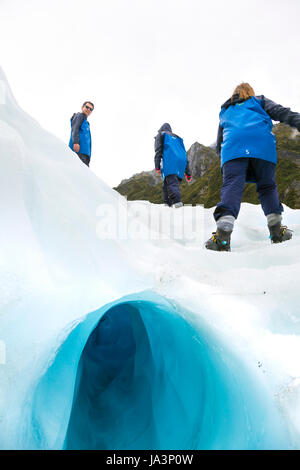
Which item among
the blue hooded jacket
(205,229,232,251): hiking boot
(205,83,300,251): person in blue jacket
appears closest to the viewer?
(205,229,232,251): hiking boot

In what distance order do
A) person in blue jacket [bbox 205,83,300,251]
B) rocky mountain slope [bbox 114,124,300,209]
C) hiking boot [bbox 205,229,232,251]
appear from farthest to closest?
rocky mountain slope [bbox 114,124,300,209]
person in blue jacket [bbox 205,83,300,251]
hiking boot [bbox 205,229,232,251]

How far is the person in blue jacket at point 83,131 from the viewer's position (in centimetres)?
485

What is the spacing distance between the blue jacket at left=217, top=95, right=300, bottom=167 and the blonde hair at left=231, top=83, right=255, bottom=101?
0.13 feet

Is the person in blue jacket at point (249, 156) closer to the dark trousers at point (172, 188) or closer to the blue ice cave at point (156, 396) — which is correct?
the blue ice cave at point (156, 396)

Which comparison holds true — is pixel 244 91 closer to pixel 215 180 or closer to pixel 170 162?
pixel 170 162

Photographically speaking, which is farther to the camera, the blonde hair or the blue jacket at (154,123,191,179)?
the blue jacket at (154,123,191,179)

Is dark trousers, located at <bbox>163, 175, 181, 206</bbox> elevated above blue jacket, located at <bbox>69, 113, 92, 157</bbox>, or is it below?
below

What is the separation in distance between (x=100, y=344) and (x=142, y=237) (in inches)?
58.1

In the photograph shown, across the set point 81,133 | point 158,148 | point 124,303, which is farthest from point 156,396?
point 81,133

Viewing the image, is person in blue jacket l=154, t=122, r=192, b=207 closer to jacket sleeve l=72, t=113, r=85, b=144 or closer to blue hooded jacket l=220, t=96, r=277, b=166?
jacket sleeve l=72, t=113, r=85, b=144

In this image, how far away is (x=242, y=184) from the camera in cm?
244

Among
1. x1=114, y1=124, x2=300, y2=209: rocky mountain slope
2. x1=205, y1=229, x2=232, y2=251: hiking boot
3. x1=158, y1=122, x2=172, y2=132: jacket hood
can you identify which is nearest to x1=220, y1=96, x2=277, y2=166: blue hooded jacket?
x1=205, y1=229, x2=232, y2=251: hiking boot

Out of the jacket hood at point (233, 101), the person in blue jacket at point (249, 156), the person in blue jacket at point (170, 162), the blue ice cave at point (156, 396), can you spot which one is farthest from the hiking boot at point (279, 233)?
the person in blue jacket at point (170, 162)

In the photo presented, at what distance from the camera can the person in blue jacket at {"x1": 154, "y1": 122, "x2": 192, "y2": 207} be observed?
5113mm
